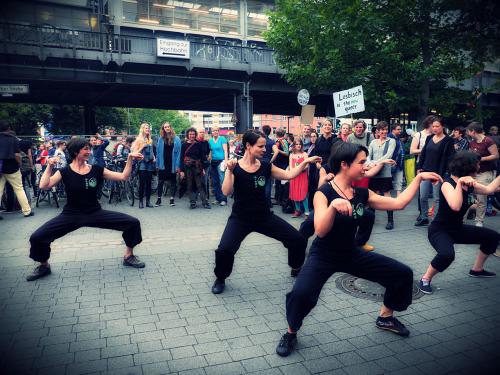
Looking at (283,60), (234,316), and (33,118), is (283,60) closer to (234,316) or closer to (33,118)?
(234,316)

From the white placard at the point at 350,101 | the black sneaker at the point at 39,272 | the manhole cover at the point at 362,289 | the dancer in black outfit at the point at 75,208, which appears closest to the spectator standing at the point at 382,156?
the white placard at the point at 350,101

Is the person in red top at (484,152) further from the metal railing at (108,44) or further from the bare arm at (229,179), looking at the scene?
the metal railing at (108,44)

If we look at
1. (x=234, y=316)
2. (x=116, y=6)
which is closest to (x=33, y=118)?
(x=116, y=6)

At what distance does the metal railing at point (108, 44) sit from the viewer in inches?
758

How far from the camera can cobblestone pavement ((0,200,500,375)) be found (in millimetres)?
3234

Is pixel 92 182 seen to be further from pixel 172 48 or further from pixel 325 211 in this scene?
pixel 172 48

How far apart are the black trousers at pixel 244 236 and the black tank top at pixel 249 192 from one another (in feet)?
0.35

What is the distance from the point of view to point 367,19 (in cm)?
1398

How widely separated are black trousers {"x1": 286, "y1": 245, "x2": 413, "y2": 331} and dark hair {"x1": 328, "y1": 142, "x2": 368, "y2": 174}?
798 mm

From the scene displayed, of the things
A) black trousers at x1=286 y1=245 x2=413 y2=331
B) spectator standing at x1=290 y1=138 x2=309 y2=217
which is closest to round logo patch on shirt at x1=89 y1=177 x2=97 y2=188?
black trousers at x1=286 y1=245 x2=413 y2=331

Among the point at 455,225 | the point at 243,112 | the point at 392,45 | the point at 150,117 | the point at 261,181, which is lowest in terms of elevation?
the point at 455,225

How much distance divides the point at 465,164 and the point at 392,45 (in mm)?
10958

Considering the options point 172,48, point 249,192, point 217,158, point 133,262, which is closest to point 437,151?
point 249,192

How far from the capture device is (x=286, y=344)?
3385 millimetres
